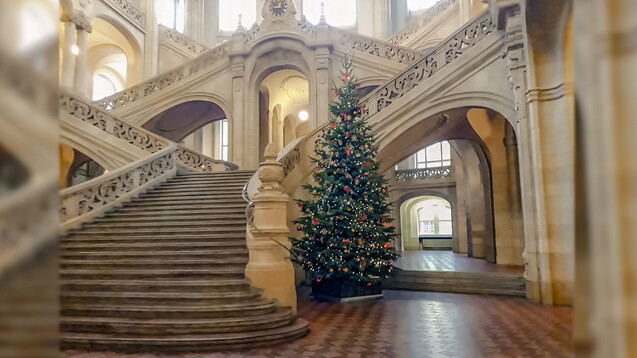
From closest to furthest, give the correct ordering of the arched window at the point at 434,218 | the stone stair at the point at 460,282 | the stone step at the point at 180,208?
the stone stair at the point at 460,282, the stone step at the point at 180,208, the arched window at the point at 434,218

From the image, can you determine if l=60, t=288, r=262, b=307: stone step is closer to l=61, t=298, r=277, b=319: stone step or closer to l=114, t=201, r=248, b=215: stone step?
l=61, t=298, r=277, b=319: stone step

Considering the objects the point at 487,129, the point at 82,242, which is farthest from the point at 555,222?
the point at 82,242

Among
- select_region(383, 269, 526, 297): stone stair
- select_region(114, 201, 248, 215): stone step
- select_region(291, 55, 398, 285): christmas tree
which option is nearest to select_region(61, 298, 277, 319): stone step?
select_region(291, 55, 398, 285): christmas tree

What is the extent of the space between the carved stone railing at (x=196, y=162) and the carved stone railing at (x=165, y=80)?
4160 mm

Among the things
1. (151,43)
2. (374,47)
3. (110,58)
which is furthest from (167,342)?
(110,58)

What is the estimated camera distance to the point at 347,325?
6.28 metres

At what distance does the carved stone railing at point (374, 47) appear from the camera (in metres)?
14.2

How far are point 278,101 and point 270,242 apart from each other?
13277 mm

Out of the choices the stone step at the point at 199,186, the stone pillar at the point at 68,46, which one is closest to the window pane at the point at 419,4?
the stone pillar at the point at 68,46

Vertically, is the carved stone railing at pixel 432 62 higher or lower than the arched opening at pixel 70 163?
higher

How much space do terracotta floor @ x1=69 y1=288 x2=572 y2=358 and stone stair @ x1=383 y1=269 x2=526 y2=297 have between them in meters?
0.67

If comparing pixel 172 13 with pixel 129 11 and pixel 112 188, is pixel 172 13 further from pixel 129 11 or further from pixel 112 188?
pixel 112 188

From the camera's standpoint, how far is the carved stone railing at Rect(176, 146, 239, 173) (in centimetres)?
1342

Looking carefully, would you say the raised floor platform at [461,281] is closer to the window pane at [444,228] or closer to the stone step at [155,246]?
the stone step at [155,246]
